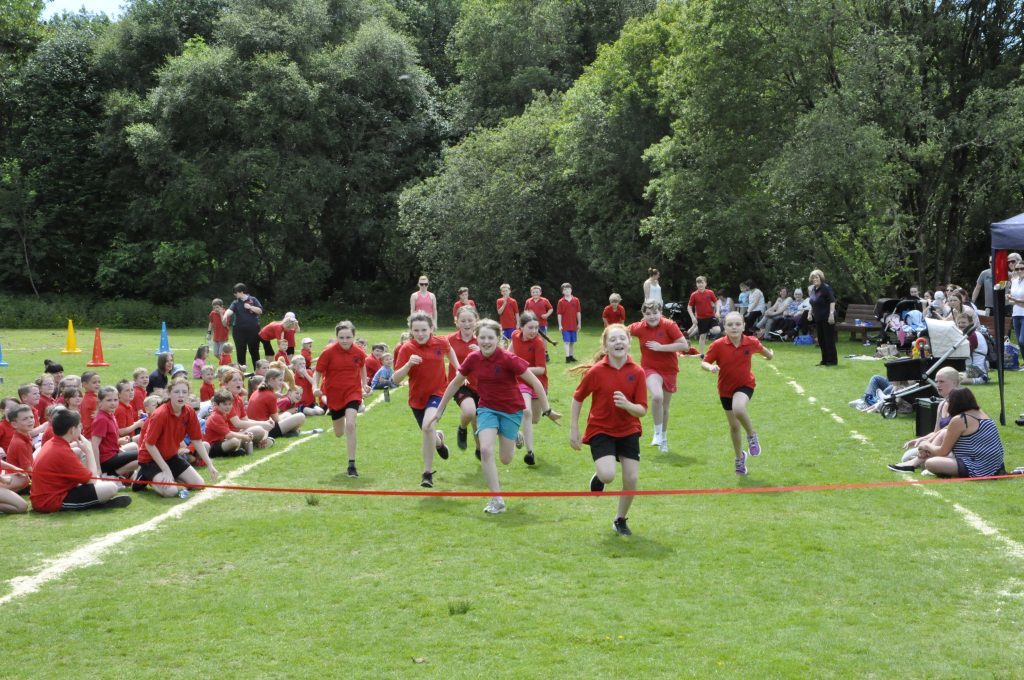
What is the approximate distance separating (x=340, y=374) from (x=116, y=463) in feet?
8.86

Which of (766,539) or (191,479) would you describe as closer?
(766,539)

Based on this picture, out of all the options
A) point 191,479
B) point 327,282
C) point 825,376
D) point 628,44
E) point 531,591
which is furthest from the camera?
point 327,282

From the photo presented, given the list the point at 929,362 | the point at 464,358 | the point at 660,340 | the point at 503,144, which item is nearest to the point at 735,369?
the point at 660,340

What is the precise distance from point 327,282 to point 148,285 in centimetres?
832

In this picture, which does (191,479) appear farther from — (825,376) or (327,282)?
(327,282)

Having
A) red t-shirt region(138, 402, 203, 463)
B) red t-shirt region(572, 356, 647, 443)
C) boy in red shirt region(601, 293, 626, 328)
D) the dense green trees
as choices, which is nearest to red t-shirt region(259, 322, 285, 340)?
boy in red shirt region(601, 293, 626, 328)

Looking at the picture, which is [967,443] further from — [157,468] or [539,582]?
[157,468]

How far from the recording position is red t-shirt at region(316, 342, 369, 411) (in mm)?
12141

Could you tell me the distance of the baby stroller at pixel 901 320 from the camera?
2273 cm

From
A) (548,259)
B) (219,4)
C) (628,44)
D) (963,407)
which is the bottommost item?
(963,407)

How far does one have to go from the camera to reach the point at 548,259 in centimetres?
4353

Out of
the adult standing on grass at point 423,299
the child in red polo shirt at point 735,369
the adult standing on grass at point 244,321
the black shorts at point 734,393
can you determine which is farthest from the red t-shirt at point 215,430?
the adult standing on grass at point 423,299

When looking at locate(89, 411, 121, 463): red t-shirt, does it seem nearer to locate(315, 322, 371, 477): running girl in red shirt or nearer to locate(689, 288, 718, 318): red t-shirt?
locate(315, 322, 371, 477): running girl in red shirt

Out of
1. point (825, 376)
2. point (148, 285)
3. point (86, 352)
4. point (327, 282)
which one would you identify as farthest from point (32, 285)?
point (825, 376)
